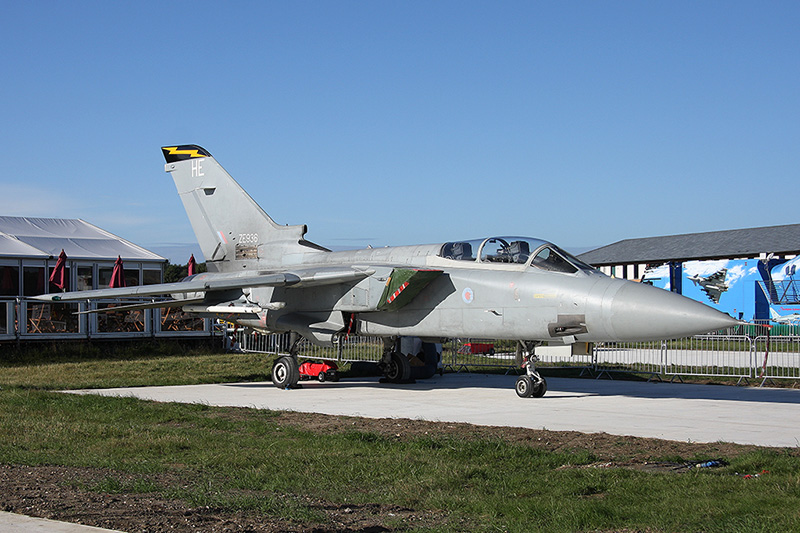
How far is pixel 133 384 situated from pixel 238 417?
6527 mm

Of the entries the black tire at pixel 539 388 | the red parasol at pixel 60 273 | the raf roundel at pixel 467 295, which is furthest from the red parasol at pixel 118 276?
the black tire at pixel 539 388

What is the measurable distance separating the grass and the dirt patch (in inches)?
4.6

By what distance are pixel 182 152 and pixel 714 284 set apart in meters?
31.8

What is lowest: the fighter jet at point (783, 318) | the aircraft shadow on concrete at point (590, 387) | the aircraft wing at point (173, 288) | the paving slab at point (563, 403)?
the aircraft shadow on concrete at point (590, 387)

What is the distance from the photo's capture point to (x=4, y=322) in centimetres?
2341

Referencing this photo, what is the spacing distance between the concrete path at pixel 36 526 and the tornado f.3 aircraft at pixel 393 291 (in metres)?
9.06

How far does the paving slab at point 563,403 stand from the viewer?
10.2 metres

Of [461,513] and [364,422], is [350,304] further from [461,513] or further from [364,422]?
[461,513]

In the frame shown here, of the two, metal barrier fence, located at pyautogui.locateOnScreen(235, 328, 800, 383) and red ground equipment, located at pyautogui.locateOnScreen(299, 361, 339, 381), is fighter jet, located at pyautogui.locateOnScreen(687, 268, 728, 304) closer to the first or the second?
metal barrier fence, located at pyautogui.locateOnScreen(235, 328, 800, 383)

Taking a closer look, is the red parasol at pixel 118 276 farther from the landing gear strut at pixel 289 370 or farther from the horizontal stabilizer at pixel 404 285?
the horizontal stabilizer at pixel 404 285

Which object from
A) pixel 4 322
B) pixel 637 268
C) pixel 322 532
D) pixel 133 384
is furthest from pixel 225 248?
pixel 637 268

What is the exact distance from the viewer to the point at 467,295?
14055 millimetres

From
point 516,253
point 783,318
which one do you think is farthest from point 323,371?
point 783,318

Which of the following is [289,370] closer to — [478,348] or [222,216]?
[222,216]
